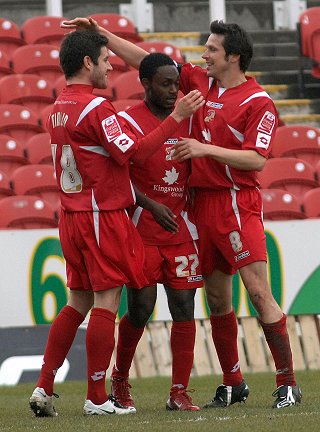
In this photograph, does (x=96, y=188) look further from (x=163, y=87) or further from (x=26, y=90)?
(x=26, y=90)

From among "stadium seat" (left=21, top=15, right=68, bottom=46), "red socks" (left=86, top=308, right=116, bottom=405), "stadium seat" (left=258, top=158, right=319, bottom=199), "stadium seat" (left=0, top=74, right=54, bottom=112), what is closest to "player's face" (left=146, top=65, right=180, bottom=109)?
"red socks" (left=86, top=308, right=116, bottom=405)

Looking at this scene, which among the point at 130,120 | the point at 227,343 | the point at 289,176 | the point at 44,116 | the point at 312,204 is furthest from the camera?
the point at 44,116

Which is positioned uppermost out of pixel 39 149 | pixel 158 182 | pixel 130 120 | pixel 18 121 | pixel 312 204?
pixel 130 120

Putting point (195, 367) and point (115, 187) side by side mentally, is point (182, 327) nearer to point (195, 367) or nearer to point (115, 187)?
point (115, 187)

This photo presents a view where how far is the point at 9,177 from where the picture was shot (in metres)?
11.5

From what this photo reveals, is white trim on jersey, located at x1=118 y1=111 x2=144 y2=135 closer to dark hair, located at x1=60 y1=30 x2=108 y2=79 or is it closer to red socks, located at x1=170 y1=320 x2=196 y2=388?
dark hair, located at x1=60 y1=30 x2=108 y2=79

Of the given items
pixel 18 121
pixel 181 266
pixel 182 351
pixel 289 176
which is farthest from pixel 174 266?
pixel 18 121

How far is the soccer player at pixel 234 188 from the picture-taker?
6.39 metres

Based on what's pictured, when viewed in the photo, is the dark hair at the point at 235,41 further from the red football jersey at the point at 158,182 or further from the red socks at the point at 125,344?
the red socks at the point at 125,344

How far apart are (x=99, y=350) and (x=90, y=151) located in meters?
1.01

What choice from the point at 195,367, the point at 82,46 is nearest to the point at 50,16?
the point at 195,367

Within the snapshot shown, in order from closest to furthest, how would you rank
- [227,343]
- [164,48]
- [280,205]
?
[227,343] < [280,205] < [164,48]

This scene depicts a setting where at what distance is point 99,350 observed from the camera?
20.2ft

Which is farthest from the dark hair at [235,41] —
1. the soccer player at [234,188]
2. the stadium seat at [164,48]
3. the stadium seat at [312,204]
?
the stadium seat at [164,48]
